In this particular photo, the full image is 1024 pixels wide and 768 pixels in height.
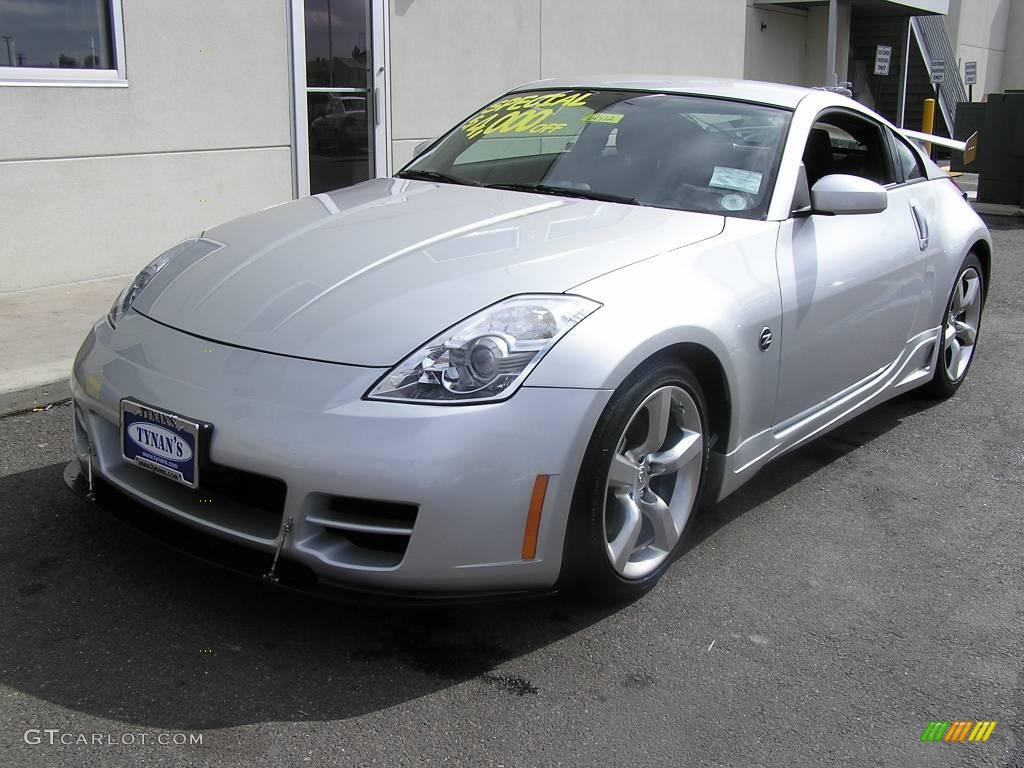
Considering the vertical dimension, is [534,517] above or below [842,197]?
below

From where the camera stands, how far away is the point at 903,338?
4.52 meters

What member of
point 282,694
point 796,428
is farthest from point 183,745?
point 796,428

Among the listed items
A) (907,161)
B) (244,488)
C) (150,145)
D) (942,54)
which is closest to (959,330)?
(907,161)

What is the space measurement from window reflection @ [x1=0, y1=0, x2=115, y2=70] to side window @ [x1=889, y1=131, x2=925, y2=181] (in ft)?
17.2

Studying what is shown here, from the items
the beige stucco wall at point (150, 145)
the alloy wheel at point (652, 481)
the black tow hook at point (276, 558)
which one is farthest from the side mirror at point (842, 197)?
the beige stucco wall at point (150, 145)

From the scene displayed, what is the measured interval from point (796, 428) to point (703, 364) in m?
0.73

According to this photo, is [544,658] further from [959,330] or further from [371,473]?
[959,330]

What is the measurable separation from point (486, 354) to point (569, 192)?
1.34 meters

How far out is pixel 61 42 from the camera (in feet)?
23.1

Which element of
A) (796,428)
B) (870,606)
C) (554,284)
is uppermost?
(554,284)

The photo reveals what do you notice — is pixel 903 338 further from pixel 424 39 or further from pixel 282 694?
pixel 424 39

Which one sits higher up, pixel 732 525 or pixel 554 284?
pixel 554 284

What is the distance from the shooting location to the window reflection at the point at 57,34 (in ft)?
22.3

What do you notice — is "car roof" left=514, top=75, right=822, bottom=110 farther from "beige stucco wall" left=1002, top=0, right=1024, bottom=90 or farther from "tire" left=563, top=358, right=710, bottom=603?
"beige stucco wall" left=1002, top=0, right=1024, bottom=90
